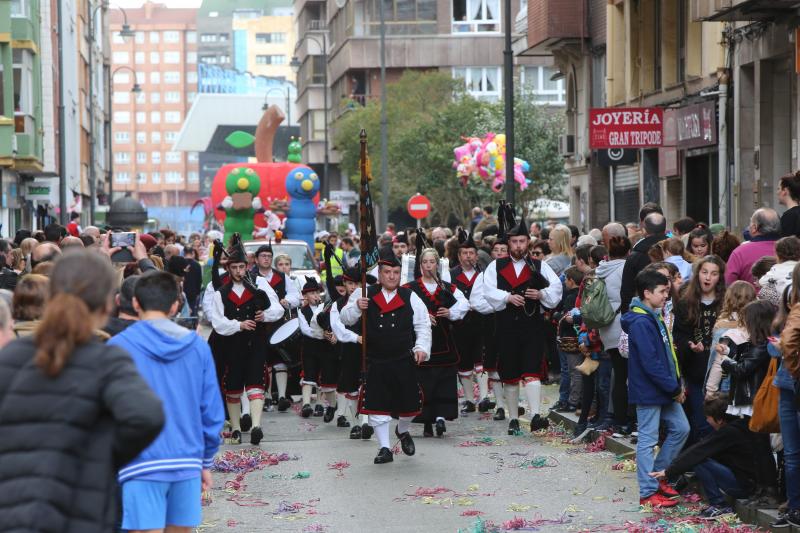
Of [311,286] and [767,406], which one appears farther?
[311,286]

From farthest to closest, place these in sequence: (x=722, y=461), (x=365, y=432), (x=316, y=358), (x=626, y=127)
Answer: (x=626, y=127), (x=316, y=358), (x=365, y=432), (x=722, y=461)

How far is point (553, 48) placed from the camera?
1441 inches

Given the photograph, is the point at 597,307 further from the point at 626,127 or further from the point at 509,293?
the point at 626,127

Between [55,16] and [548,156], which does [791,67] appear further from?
[55,16]

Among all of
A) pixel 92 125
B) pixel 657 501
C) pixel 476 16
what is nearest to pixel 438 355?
pixel 657 501

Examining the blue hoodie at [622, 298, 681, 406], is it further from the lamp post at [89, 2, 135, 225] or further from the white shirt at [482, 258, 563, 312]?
the lamp post at [89, 2, 135, 225]

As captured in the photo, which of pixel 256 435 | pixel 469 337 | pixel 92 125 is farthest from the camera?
pixel 92 125

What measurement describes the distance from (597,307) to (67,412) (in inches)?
324

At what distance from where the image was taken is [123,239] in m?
13.5

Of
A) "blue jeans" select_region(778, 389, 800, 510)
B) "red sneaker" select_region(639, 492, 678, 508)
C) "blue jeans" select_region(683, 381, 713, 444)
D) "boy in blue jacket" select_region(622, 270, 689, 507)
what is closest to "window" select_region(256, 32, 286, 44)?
"blue jeans" select_region(683, 381, 713, 444)

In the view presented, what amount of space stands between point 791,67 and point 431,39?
48.1 m

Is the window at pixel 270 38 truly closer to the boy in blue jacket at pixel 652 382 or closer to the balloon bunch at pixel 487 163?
the balloon bunch at pixel 487 163

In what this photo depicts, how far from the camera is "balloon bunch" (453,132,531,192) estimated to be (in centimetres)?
3478

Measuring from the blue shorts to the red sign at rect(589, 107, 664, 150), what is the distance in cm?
1743
